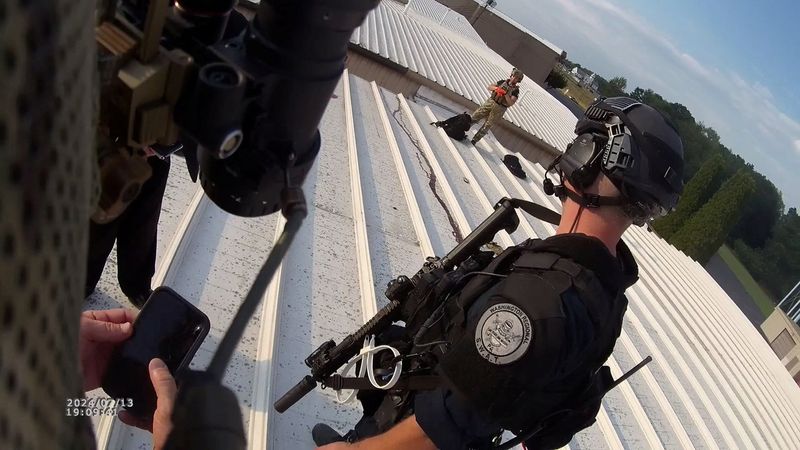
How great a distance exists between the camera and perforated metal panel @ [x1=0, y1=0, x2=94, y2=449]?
0.45m

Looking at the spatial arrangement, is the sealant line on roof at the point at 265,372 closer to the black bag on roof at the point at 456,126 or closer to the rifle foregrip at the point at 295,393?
the rifle foregrip at the point at 295,393

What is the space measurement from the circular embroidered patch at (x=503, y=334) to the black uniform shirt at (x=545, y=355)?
1.1 inches

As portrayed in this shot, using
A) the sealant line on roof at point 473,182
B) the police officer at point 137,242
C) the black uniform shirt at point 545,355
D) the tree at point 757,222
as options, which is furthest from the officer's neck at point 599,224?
the tree at point 757,222

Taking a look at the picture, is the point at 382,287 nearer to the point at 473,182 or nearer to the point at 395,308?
the point at 395,308

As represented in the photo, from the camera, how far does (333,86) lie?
1087 mm

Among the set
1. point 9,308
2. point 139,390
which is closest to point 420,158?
point 139,390

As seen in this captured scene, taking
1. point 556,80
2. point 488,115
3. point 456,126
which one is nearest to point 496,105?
point 488,115

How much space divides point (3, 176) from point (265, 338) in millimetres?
2588

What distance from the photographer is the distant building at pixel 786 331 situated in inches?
645

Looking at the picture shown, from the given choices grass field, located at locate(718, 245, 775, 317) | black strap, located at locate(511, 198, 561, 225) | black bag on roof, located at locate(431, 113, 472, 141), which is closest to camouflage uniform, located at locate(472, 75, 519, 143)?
black bag on roof, located at locate(431, 113, 472, 141)

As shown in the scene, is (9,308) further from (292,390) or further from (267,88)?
(292,390)

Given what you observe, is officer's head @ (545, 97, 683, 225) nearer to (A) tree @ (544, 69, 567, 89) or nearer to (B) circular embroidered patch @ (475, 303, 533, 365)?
(B) circular embroidered patch @ (475, 303, 533, 365)

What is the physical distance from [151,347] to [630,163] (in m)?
1.96

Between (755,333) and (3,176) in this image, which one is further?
(755,333)
